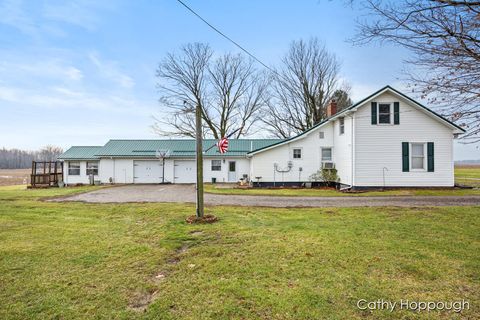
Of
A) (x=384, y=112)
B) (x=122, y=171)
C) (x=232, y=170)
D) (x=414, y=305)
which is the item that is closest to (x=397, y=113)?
(x=384, y=112)

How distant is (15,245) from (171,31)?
12.6 meters

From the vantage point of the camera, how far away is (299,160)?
67.4ft

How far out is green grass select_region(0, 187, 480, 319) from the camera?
125 inches

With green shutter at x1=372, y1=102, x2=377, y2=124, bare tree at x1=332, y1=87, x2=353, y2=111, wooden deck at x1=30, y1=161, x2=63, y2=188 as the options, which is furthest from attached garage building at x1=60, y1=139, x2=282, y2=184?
bare tree at x1=332, y1=87, x2=353, y2=111

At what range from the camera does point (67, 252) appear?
207 inches

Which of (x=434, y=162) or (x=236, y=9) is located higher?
(x=236, y=9)

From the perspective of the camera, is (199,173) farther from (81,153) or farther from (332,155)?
(81,153)

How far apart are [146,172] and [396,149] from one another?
2144 centimetres

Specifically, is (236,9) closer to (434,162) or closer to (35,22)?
(35,22)

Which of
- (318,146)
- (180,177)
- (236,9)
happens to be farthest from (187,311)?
(180,177)

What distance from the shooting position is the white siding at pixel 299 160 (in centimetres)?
2044

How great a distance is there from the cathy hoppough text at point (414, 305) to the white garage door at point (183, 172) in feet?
79.0

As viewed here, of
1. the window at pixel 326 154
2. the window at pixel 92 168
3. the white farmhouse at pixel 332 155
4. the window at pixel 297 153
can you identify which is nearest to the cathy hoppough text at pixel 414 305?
the white farmhouse at pixel 332 155

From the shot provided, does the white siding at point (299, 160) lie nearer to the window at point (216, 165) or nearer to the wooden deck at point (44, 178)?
the window at point (216, 165)
